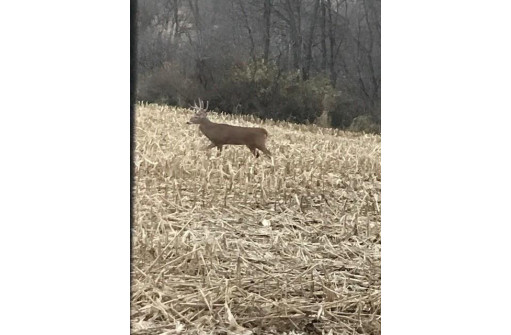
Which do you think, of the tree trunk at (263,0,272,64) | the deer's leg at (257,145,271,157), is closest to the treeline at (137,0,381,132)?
the tree trunk at (263,0,272,64)

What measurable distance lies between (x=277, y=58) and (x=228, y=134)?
0.44 meters

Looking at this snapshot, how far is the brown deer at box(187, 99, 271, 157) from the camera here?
335 cm

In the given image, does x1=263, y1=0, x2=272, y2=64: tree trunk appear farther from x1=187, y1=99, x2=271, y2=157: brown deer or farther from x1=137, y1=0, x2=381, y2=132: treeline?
x1=187, y1=99, x2=271, y2=157: brown deer

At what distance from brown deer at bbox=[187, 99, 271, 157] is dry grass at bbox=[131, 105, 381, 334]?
0.11ft

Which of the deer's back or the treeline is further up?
the treeline

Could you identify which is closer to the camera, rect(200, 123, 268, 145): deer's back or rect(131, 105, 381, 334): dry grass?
rect(131, 105, 381, 334): dry grass

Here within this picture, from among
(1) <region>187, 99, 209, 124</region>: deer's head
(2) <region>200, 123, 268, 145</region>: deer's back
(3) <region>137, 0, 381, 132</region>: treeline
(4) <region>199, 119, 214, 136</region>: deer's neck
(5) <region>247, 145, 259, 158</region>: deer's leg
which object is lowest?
(5) <region>247, 145, 259, 158</region>: deer's leg

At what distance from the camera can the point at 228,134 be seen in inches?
132

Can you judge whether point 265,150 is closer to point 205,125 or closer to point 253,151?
point 253,151
